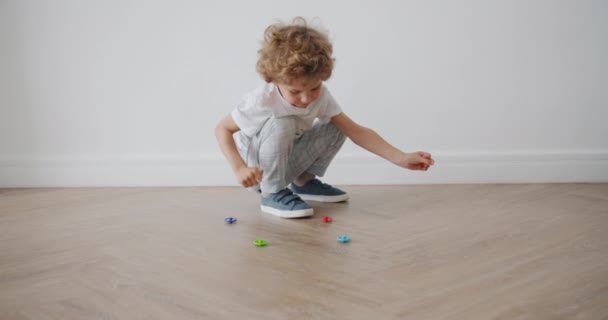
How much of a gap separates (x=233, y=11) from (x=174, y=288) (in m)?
1.34

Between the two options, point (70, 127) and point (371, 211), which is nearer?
point (371, 211)

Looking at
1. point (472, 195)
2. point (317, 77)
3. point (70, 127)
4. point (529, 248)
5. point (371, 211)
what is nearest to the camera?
point (529, 248)

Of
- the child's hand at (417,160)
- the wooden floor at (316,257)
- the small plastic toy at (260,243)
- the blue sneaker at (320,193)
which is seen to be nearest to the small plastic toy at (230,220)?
the wooden floor at (316,257)

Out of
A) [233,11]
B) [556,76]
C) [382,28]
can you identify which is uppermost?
[556,76]

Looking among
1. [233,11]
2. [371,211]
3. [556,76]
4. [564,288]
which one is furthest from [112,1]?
[564,288]

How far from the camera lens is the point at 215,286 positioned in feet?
4.26

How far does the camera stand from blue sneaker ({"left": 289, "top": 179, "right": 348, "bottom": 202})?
6.95ft

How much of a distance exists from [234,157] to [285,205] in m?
0.23

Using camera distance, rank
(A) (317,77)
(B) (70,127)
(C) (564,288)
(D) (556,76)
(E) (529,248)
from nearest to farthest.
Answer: (C) (564,288)
(E) (529,248)
(A) (317,77)
(D) (556,76)
(B) (70,127)

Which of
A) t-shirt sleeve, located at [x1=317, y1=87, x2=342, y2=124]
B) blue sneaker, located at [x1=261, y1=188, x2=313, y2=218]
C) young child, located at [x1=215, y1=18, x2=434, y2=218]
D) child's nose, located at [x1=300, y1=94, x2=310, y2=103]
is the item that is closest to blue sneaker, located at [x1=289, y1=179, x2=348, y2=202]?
young child, located at [x1=215, y1=18, x2=434, y2=218]

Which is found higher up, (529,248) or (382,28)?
(382,28)

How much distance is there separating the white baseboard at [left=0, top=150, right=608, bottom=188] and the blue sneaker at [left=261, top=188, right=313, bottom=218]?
1.61 feet

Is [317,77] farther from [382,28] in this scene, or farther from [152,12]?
[152,12]

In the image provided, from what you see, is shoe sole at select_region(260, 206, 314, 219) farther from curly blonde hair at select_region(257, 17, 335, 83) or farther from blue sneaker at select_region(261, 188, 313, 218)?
curly blonde hair at select_region(257, 17, 335, 83)
